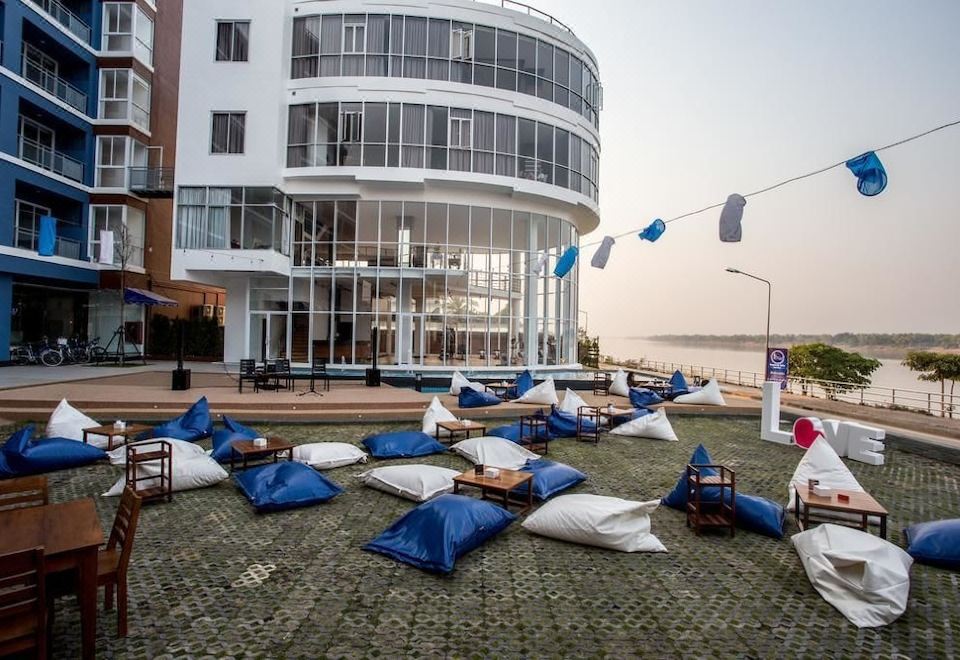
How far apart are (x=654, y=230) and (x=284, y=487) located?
12.3 m

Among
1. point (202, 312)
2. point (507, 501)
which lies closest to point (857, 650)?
point (507, 501)

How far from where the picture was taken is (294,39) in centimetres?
2150

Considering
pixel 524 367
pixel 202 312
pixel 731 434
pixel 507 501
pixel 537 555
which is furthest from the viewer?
pixel 202 312

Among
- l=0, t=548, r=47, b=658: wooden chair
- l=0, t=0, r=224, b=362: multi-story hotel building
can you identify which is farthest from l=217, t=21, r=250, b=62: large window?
l=0, t=548, r=47, b=658: wooden chair

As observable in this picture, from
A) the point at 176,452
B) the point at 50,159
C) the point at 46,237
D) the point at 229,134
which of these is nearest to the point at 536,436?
the point at 176,452

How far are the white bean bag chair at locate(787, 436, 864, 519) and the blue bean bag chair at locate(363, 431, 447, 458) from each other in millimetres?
5815

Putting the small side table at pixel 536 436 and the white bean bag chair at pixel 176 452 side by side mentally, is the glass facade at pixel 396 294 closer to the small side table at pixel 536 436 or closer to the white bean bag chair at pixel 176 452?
the small side table at pixel 536 436

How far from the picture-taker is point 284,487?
686 cm

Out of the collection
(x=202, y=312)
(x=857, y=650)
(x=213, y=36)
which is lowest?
(x=857, y=650)

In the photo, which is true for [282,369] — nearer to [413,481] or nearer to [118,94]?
[413,481]

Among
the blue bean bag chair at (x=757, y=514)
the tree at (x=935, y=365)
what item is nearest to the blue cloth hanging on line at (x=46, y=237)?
the blue bean bag chair at (x=757, y=514)

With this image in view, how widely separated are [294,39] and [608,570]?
23.0 metres

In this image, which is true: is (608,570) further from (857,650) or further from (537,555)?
(857,650)

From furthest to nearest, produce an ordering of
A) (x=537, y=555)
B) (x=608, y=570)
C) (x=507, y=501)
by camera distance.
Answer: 1. (x=507, y=501)
2. (x=537, y=555)
3. (x=608, y=570)
